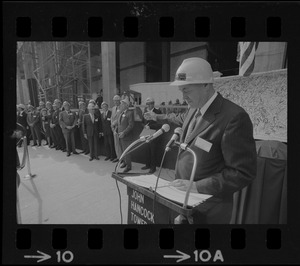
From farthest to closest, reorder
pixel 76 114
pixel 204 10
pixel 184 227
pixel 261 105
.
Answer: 1. pixel 76 114
2. pixel 261 105
3. pixel 184 227
4. pixel 204 10

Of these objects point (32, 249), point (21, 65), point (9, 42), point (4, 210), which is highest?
point (9, 42)

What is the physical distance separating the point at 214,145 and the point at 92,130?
1.53 m

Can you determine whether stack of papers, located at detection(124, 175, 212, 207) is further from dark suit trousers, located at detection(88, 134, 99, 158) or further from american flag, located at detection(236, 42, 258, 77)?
american flag, located at detection(236, 42, 258, 77)

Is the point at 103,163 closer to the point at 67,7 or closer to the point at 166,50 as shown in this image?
the point at 67,7

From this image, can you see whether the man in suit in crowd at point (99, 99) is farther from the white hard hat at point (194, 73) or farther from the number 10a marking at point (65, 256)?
the number 10a marking at point (65, 256)

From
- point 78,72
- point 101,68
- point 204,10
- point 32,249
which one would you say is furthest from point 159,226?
point 78,72

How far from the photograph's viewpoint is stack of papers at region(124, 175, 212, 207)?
1.15m

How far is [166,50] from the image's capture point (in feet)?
6.91

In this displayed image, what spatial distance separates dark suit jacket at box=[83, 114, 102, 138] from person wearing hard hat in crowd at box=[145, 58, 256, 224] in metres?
1.19

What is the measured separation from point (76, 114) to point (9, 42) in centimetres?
88

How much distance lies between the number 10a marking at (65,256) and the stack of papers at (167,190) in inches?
28.8

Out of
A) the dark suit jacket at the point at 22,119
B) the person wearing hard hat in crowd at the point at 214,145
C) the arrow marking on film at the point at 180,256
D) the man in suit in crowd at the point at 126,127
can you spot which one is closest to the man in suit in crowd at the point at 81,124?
the man in suit in crowd at the point at 126,127

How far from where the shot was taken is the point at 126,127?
1633mm

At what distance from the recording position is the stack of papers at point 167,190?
1146 mm
